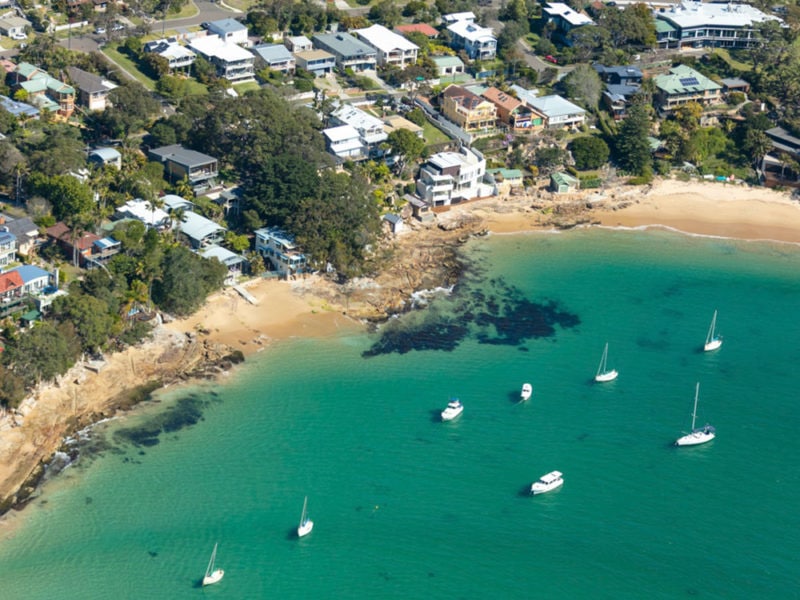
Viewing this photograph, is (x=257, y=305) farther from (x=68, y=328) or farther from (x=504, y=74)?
(x=504, y=74)

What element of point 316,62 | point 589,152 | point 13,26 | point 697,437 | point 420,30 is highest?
point 13,26

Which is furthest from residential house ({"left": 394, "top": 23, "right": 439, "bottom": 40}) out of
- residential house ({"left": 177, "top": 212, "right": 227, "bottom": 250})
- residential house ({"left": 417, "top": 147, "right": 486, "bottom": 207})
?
residential house ({"left": 177, "top": 212, "right": 227, "bottom": 250})

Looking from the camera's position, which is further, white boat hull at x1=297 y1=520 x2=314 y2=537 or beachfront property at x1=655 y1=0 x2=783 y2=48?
beachfront property at x1=655 y1=0 x2=783 y2=48

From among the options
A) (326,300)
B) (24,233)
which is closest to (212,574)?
(326,300)

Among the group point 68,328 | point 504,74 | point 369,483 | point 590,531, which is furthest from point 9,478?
point 504,74

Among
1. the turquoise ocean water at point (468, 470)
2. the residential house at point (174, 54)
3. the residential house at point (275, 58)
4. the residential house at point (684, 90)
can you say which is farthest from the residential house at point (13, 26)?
the residential house at point (684, 90)

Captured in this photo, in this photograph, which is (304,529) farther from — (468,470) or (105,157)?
(105,157)

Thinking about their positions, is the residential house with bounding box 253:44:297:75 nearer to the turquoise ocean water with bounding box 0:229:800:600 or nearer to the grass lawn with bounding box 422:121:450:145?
the grass lawn with bounding box 422:121:450:145
